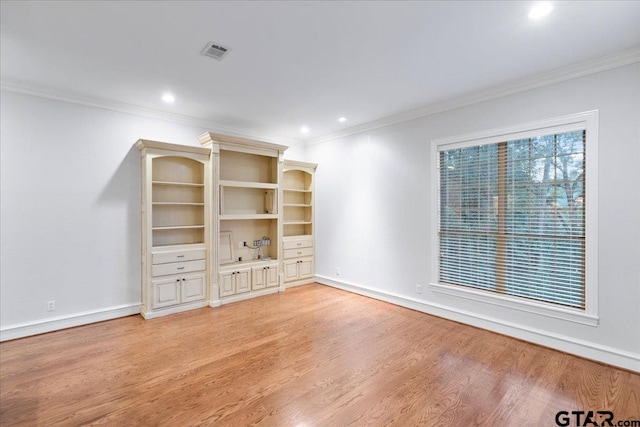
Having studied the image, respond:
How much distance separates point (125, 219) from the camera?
4.13 meters

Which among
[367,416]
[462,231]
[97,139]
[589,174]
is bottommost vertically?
[367,416]

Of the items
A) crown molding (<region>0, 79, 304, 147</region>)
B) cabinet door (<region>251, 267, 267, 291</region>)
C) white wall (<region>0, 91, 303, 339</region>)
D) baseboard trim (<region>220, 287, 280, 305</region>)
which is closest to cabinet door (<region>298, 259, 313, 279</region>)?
baseboard trim (<region>220, 287, 280, 305</region>)

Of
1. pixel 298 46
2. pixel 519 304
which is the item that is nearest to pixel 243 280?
pixel 298 46

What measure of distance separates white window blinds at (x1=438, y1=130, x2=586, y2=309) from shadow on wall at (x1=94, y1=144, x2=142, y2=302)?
14.0 ft

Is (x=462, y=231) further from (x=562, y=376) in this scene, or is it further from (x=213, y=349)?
(x=213, y=349)

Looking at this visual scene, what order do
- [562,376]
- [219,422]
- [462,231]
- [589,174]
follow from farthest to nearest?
[462,231], [589,174], [562,376], [219,422]

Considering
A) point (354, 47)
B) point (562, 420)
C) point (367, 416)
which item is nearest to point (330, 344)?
point (367, 416)

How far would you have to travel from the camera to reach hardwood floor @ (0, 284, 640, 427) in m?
2.13

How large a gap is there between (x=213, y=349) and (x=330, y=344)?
1242 millimetres

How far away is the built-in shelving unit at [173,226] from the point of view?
160 inches

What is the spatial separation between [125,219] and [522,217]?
5.05m

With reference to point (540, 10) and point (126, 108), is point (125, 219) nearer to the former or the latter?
point (126, 108)

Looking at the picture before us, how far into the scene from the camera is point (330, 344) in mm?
3246

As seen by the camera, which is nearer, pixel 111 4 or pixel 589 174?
pixel 111 4
